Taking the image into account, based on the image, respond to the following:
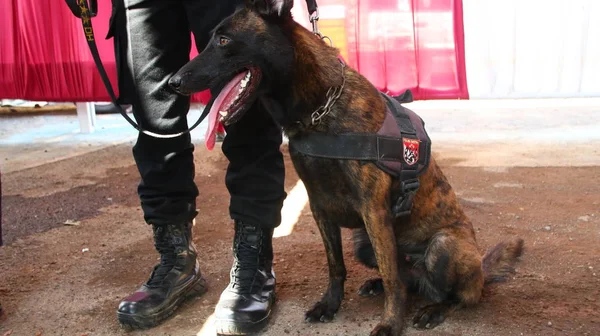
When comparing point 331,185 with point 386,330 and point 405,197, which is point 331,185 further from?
point 386,330

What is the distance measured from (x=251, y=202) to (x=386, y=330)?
620 mm

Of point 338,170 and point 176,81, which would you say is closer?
point 176,81

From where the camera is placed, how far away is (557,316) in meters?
2.19

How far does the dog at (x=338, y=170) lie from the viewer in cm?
189

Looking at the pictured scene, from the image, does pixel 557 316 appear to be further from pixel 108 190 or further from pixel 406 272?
pixel 108 190

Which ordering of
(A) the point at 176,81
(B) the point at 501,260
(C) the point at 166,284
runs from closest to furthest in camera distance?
(A) the point at 176,81, (C) the point at 166,284, (B) the point at 501,260

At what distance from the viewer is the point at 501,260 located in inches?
96.0

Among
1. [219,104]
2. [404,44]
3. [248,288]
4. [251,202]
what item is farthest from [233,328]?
[404,44]

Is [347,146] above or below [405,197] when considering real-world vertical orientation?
above

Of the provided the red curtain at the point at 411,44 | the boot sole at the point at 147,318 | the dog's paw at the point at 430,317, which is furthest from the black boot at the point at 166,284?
the red curtain at the point at 411,44

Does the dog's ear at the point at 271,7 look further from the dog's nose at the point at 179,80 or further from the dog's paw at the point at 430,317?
the dog's paw at the point at 430,317

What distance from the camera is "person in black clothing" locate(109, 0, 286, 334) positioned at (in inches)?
85.7

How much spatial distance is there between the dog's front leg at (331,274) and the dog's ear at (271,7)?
682 mm

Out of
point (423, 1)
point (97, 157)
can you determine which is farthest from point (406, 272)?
point (97, 157)
